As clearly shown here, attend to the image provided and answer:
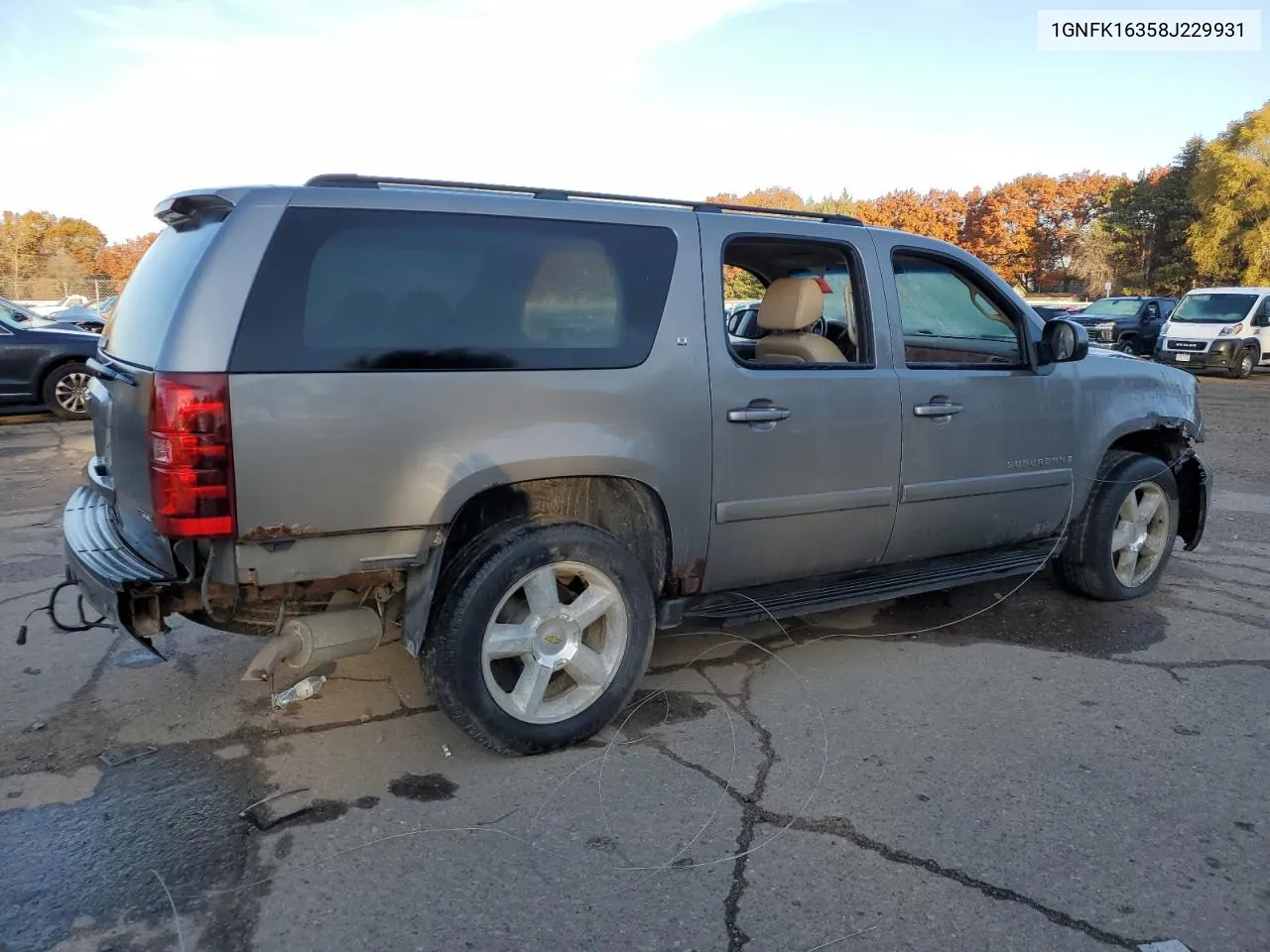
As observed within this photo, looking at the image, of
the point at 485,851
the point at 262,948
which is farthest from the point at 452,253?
the point at 262,948

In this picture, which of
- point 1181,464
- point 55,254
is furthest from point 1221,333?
point 55,254

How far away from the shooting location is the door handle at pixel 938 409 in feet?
13.4

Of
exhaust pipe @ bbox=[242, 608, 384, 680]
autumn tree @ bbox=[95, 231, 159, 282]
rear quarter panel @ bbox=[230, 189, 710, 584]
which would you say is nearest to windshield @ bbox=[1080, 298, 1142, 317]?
rear quarter panel @ bbox=[230, 189, 710, 584]

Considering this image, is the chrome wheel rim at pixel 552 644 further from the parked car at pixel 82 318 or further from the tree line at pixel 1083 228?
the parked car at pixel 82 318

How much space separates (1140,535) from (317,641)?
171 inches

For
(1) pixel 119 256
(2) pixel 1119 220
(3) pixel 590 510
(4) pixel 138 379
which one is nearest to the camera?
(4) pixel 138 379

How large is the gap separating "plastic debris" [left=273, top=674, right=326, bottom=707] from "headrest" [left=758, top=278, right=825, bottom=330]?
2.62 m

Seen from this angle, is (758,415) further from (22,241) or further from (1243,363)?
(22,241)

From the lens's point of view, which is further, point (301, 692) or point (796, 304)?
point (796, 304)

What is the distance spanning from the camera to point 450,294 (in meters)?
3.09

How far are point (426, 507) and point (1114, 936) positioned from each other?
2.28m

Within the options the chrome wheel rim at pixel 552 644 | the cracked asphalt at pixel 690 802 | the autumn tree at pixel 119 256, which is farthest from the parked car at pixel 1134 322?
the autumn tree at pixel 119 256

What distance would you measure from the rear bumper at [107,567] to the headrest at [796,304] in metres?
2.86

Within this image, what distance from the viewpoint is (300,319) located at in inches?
111
